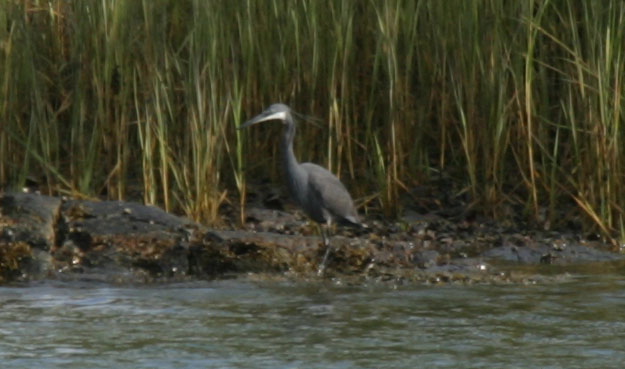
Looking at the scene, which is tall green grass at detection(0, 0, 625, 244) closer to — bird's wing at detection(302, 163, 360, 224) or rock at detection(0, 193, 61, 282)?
bird's wing at detection(302, 163, 360, 224)

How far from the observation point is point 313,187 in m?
8.67

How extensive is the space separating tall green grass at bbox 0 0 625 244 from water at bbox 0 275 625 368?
1339 millimetres

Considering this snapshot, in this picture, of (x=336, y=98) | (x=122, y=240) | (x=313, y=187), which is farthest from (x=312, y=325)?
(x=336, y=98)

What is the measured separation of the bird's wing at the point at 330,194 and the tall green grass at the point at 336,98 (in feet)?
1.60

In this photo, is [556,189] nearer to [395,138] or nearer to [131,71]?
[395,138]

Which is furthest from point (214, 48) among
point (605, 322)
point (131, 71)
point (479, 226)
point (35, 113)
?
point (605, 322)

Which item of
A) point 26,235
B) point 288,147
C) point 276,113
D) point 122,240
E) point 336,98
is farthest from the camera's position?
point 336,98

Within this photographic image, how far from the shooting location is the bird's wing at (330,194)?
28.0ft

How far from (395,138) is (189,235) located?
1835 mm

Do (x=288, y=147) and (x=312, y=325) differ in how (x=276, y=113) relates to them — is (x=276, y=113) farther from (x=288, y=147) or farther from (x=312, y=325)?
(x=312, y=325)

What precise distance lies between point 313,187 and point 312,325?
2203 millimetres

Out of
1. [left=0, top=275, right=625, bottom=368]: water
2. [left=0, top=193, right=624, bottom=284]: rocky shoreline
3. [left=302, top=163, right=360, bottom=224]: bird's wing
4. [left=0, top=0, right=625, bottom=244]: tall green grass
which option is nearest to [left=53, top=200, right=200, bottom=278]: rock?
[left=0, top=193, right=624, bottom=284]: rocky shoreline

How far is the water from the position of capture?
5.74 m

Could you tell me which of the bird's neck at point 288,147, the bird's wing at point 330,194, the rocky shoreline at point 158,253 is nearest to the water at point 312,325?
the rocky shoreline at point 158,253
